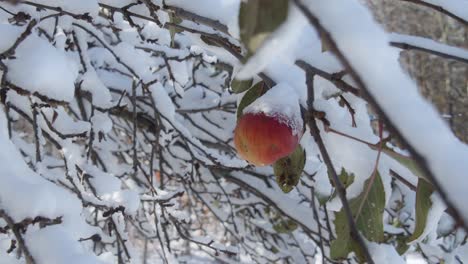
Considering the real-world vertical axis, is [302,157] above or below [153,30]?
below

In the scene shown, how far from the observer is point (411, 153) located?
0.29 meters

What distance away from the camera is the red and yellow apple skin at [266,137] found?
0.65m

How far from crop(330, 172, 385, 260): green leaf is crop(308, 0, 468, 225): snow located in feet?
1.18

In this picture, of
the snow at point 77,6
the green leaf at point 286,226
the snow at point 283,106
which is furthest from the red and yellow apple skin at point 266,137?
the green leaf at point 286,226

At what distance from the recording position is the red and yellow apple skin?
65 centimetres

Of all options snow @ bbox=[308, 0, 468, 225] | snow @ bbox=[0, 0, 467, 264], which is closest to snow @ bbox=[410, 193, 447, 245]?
snow @ bbox=[0, 0, 467, 264]

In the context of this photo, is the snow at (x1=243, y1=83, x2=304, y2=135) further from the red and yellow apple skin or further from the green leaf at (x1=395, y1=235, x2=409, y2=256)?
the green leaf at (x1=395, y1=235, x2=409, y2=256)

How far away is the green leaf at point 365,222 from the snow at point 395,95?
36cm

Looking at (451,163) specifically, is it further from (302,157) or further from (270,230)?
(270,230)

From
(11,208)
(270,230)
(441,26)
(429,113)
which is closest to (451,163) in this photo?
(429,113)

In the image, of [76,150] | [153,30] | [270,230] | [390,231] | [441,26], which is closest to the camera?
[76,150]

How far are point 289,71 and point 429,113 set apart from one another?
400mm

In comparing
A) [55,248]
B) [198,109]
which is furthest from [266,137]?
[198,109]

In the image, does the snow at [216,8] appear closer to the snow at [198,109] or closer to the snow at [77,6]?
the snow at [198,109]
